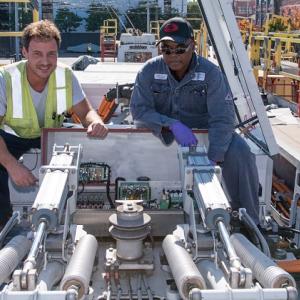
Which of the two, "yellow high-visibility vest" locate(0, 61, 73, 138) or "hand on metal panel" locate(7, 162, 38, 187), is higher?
"yellow high-visibility vest" locate(0, 61, 73, 138)

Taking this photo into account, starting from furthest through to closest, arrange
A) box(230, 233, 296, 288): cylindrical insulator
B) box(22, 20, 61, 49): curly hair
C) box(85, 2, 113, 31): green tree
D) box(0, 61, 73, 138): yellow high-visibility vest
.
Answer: box(85, 2, 113, 31): green tree → box(0, 61, 73, 138): yellow high-visibility vest → box(22, 20, 61, 49): curly hair → box(230, 233, 296, 288): cylindrical insulator

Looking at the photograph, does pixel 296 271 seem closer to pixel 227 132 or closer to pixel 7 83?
pixel 227 132

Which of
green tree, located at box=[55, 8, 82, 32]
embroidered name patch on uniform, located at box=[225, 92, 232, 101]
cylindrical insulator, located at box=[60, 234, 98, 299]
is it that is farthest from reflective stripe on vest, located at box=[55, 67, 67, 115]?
green tree, located at box=[55, 8, 82, 32]

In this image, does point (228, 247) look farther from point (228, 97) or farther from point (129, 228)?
point (228, 97)

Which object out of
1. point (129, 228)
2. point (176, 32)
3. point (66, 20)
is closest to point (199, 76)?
point (176, 32)

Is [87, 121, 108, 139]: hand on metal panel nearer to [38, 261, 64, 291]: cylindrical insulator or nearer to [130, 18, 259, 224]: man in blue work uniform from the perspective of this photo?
[130, 18, 259, 224]: man in blue work uniform

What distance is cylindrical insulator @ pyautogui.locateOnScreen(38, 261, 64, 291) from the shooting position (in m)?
2.45

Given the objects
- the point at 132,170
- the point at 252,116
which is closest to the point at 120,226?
the point at 132,170

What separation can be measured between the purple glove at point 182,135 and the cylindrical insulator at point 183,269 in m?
0.99

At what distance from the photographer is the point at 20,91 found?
4.05 meters

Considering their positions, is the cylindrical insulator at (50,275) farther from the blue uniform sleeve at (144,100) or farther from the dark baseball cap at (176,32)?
the dark baseball cap at (176,32)

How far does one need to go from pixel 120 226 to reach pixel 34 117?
1462 millimetres

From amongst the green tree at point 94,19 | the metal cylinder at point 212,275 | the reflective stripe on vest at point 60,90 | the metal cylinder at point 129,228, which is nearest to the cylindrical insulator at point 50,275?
the metal cylinder at point 129,228

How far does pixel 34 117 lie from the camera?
412 centimetres
